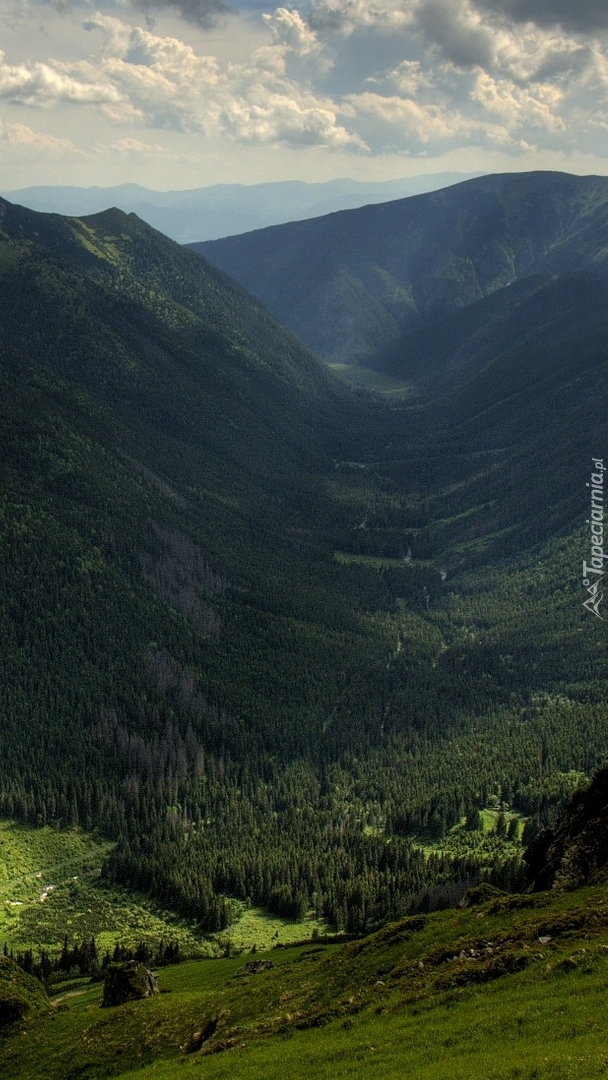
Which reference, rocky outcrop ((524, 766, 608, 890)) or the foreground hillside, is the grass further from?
rocky outcrop ((524, 766, 608, 890))

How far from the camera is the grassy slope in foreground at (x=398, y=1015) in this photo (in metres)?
53.0

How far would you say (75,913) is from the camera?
156 metres

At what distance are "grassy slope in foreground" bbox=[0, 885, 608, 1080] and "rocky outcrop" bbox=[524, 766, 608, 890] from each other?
5561 millimetres

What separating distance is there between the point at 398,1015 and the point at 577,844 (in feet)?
98.3

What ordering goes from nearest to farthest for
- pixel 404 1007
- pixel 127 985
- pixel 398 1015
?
pixel 398 1015 → pixel 404 1007 → pixel 127 985

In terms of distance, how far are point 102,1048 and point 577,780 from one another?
451 ft

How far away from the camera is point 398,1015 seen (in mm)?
63031

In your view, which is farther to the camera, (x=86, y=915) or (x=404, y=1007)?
(x=86, y=915)

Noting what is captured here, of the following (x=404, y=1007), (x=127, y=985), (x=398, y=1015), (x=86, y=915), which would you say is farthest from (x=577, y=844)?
(x=86, y=915)

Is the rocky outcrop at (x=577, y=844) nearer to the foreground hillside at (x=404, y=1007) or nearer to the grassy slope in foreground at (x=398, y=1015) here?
the foreground hillside at (x=404, y=1007)

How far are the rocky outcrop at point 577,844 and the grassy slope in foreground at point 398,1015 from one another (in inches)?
219

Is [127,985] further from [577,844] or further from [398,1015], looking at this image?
[577,844]

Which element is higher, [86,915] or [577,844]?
[577,844]

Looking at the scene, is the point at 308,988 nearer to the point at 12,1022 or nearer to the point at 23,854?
the point at 12,1022
